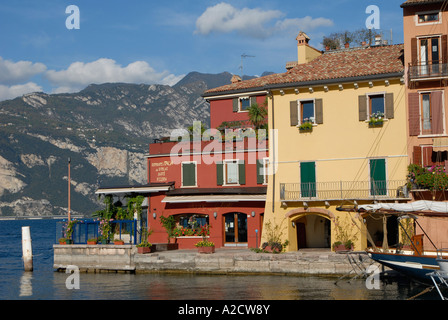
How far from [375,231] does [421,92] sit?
907 cm

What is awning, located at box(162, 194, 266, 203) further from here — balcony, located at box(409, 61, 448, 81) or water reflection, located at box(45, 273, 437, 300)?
balcony, located at box(409, 61, 448, 81)

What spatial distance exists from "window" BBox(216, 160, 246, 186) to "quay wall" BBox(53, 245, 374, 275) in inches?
233

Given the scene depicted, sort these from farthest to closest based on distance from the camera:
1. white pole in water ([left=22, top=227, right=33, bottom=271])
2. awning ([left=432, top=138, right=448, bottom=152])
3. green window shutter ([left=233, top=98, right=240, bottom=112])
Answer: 1. green window shutter ([left=233, top=98, right=240, bottom=112])
2. white pole in water ([left=22, top=227, right=33, bottom=271])
3. awning ([left=432, top=138, right=448, bottom=152])

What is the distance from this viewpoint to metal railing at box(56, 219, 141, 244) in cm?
4119

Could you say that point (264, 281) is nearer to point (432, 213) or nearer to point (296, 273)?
point (296, 273)

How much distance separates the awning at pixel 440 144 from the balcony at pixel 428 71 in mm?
3407

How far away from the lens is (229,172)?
142 feet

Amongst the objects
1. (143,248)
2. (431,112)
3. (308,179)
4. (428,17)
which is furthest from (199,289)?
(428,17)

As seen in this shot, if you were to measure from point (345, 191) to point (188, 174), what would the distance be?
1182 cm

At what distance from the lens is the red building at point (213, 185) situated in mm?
41719

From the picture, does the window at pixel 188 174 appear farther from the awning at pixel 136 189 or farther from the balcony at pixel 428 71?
the balcony at pixel 428 71

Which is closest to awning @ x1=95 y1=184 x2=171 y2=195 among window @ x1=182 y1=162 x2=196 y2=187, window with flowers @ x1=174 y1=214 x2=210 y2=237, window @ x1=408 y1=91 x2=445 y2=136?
window @ x1=182 y1=162 x2=196 y2=187

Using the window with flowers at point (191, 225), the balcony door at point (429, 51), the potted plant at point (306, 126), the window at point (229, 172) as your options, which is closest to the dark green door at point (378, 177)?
the potted plant at point (306, 126)
